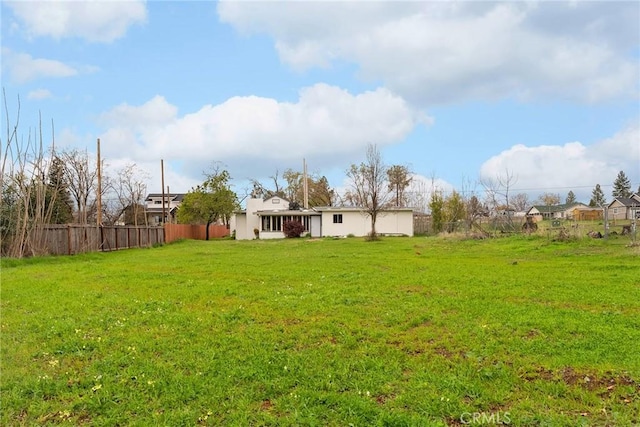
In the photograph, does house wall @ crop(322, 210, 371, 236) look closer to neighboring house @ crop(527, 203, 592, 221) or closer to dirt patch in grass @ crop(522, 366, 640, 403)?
neighboring house @ crop(527, 203, 592, 221)

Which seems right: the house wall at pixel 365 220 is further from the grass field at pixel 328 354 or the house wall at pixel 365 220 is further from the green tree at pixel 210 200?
the grass field at pixel 328 354

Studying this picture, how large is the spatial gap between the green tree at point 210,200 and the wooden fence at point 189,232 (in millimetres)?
1046

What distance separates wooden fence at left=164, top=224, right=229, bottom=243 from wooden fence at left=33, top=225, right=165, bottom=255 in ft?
12.0

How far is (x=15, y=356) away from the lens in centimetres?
427

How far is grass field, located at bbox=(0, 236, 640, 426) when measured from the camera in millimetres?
3059

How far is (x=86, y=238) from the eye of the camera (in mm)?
17469

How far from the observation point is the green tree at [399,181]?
41906 millimetres

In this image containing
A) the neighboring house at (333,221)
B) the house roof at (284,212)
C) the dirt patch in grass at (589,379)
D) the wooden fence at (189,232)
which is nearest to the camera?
the dirt patch in grass at (589,379)

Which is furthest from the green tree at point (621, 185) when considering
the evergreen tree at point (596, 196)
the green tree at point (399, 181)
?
the green tree at point (399, 181)

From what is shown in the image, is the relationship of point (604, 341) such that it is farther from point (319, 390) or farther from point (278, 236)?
point (278, 236)

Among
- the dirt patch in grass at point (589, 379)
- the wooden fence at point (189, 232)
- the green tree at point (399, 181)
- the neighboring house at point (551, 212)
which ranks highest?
the green tree at point (399, 181)

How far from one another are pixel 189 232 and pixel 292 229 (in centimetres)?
908

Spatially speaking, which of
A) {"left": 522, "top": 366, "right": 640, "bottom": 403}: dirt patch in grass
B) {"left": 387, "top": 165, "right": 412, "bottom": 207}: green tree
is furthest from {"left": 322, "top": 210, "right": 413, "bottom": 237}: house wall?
{"left": 522, "top": 366, "right": 640, "bottom": 403}: dirt patch in grass

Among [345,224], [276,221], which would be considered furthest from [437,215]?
[276,221]
